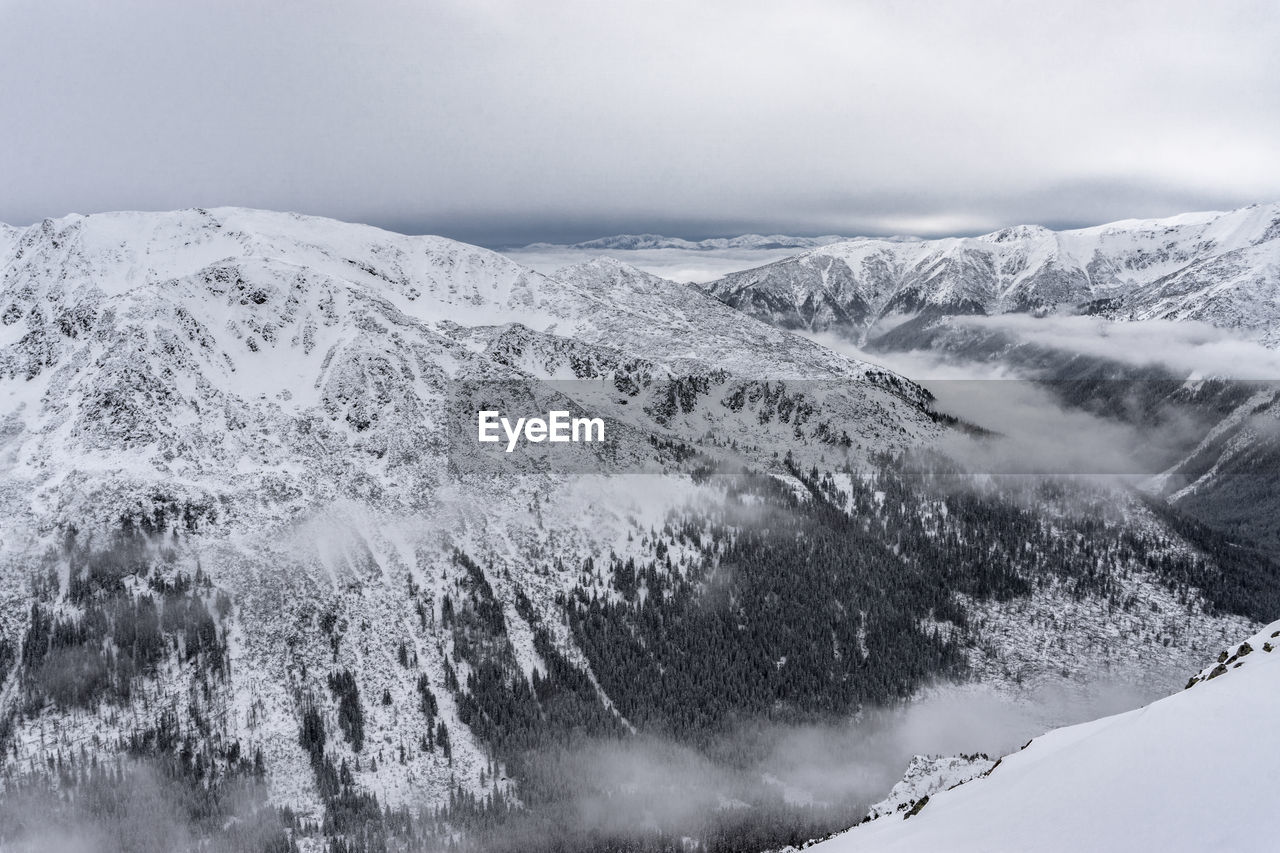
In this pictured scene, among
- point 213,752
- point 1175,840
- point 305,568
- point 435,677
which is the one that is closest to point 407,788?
point 435,677

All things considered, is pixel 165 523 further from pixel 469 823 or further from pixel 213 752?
pixel 469 823

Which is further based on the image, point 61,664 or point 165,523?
point 165,523

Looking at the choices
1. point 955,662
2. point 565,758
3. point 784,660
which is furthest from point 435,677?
point 955,662

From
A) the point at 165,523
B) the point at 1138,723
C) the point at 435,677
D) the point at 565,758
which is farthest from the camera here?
the point at 165,523

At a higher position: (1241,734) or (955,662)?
(1241,734)

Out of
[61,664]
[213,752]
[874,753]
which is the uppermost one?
[61,664]

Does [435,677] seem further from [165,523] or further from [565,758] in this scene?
[165,523]

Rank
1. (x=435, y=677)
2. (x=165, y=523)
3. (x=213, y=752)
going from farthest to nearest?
(x=165, y=523)
(x=435, y=677)
(x=213, y=752)
